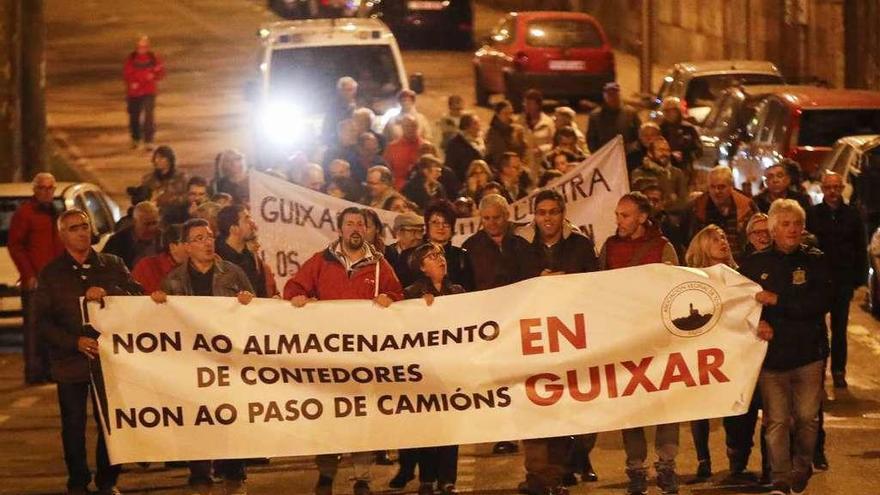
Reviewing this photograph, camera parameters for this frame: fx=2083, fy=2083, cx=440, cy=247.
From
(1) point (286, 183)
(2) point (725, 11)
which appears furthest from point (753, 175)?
(2) point (725, 11)

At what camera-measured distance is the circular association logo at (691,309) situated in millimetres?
10633

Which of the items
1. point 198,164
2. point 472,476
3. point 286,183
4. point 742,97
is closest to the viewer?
point 472,476

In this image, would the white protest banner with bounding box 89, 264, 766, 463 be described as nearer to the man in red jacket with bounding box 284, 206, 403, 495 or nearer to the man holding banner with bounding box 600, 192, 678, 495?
the man holding banner with bounding box 600, 192, 678, 495

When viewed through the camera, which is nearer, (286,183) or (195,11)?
(286,183)

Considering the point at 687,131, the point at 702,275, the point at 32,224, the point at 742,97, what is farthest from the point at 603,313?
the point at 742,97

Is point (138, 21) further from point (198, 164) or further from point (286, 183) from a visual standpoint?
point (286, 183)

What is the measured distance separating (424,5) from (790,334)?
30.8 metres

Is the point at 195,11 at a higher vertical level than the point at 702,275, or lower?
lower

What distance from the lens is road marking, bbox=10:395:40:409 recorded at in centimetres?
1486

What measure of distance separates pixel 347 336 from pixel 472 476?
5.81 ft

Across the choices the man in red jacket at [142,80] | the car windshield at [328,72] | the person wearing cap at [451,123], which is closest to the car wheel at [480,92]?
the man in red jacket at [142,80]

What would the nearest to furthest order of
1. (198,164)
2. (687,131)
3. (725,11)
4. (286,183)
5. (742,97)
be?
(286,183) → (687,131) → (742,97) → (198,164) → (725,11)

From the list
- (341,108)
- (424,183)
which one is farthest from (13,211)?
(424,183)

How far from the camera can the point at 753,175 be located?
64.5ft
